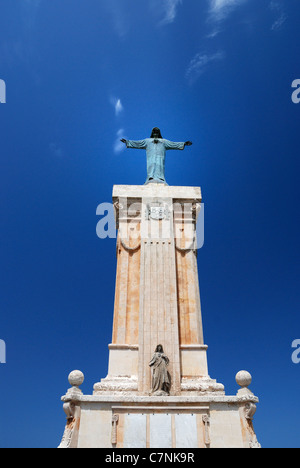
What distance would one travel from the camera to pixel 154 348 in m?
15.9

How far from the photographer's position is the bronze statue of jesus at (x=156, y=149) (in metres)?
21.7

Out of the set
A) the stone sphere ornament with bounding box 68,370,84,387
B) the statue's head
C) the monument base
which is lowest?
the monument base

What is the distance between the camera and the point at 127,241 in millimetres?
19344

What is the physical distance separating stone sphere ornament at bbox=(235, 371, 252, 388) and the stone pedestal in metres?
0.32

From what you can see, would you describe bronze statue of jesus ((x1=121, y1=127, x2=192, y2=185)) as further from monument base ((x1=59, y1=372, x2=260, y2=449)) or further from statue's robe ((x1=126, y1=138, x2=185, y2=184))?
monument base ((x1=59, y1=372, x2=260, y2=449))

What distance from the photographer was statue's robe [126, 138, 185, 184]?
21.7m

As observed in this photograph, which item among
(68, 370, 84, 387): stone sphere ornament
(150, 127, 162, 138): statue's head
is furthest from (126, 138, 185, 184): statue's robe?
(68, 370, 84, 387): stone sphere ornament

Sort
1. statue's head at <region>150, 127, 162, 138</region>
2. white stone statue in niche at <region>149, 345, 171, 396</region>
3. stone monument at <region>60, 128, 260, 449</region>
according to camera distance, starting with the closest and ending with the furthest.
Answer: stone monument at <region>60, 128, 260, 449</region>
white stone statue in niche at <region>149, 345, 171, 396</region>
statue's head at <region>150, 127, 162, 138</region>

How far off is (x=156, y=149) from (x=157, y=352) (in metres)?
13.2

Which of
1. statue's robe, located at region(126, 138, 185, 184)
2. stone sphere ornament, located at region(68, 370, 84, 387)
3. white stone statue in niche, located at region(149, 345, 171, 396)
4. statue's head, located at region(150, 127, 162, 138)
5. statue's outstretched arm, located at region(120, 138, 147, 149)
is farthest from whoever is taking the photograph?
statue's head, located at region(150, 127, 162, 138)

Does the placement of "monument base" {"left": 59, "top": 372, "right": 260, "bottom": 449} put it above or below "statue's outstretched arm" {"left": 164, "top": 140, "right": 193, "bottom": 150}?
below

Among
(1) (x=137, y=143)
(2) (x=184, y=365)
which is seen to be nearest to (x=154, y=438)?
(2) (x=184, y=365)
